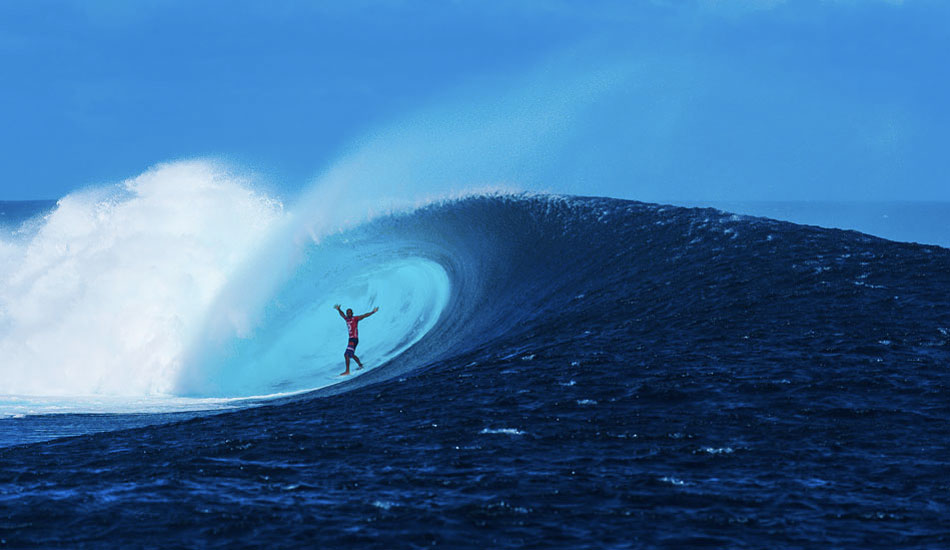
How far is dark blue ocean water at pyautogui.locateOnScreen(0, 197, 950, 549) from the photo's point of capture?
614 cm

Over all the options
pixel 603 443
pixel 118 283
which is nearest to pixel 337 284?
pixel 118 283

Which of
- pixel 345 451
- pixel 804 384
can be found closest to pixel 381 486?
pixel 345 451

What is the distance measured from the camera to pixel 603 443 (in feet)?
27.0

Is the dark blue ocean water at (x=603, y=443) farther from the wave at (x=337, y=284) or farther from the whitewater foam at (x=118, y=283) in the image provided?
the whitewater foam at (x=118, y=283)

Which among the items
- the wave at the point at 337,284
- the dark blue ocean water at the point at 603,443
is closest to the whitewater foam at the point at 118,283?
the wave at the point at 337,284

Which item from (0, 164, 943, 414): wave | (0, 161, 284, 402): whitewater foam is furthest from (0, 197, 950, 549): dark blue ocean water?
(0, 161, 284, 402): whitewater foam

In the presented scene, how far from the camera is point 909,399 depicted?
927cm

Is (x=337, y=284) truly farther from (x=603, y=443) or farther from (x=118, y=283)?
(x=603, y=443)

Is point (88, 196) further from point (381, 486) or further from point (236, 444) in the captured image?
point (381, 486)

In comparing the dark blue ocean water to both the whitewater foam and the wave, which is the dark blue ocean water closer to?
the wave

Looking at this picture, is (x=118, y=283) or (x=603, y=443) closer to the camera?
(x=603, y=443)

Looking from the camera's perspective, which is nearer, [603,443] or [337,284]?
[603,443]

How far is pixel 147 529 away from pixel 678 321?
9700mm

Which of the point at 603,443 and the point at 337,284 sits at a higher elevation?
the point at 337,284
